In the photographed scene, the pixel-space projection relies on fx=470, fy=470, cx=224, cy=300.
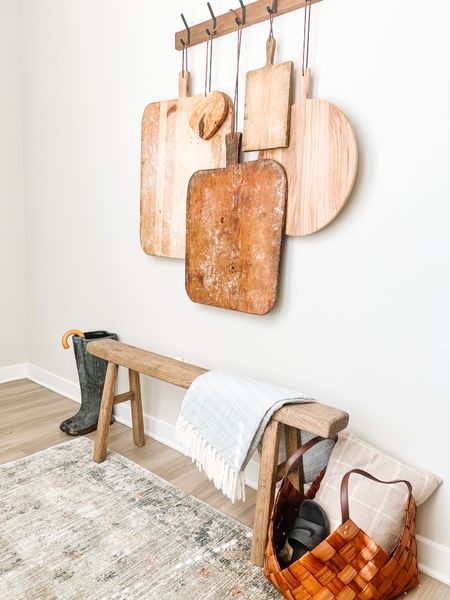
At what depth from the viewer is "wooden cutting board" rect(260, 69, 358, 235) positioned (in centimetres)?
156

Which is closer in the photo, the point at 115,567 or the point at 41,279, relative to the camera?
the point at 115,567

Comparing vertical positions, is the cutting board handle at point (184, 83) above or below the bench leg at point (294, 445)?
above

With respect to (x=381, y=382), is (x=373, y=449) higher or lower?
lower

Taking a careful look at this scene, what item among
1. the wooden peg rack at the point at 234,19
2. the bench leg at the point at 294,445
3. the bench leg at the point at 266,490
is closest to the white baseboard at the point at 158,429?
the bench leg at the point at 294,445

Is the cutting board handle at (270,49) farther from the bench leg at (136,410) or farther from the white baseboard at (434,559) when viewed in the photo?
the white baseboard at (434,559)

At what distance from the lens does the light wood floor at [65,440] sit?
1804 millimetres

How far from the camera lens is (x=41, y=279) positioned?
3.06 meters

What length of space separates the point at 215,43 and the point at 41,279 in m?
1.86

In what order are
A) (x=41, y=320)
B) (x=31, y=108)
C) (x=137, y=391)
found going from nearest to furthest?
(x=137, y=391), (x=31, y=108), (x=41, y=320)

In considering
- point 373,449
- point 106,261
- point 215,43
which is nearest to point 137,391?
point 106,261

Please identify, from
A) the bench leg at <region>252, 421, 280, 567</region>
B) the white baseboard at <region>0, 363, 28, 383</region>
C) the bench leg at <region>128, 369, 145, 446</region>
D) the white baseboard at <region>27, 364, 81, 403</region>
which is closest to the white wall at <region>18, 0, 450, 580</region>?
the bench leg at <region>128, 369, 145, 446</region>

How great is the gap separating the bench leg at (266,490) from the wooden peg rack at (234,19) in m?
1.44

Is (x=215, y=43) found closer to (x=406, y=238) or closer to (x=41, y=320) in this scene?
(x=406, y=238)

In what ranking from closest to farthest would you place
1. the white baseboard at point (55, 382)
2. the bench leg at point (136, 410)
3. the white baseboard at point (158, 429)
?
1. the white baseboard at point (158, 429)
2. the bench leg at point (136, 410)
3. the white baseboard at point (55, 382)
